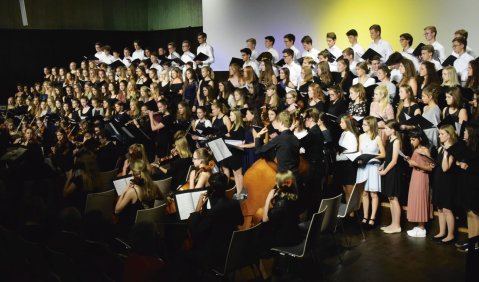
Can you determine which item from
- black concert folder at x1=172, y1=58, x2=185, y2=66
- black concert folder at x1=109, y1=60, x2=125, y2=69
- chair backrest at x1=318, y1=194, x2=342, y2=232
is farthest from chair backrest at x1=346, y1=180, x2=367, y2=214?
black concert folder at x1=109, y1=60, x2=125, y2=69

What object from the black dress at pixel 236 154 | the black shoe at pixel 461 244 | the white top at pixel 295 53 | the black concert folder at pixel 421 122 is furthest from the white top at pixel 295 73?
the black shoe at pixel 461 244

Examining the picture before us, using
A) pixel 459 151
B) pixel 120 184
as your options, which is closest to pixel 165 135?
pixel 120 184

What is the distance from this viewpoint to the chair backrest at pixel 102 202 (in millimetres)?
5320

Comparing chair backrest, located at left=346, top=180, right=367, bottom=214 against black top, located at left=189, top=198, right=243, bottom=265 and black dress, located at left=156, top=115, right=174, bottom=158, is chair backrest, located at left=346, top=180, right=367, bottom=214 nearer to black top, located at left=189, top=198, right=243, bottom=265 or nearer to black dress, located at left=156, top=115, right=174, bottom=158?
black top, located at left=189, top=198, right=243, bottom=265

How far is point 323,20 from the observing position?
414 inches

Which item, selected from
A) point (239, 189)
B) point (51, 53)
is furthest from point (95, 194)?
point (51, 53)

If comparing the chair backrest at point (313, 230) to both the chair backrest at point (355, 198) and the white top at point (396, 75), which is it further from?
the white top at point (396, 75)

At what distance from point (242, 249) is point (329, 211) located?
3.87 ft

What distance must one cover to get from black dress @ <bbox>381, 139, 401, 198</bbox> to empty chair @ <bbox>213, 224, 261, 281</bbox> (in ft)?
7.84

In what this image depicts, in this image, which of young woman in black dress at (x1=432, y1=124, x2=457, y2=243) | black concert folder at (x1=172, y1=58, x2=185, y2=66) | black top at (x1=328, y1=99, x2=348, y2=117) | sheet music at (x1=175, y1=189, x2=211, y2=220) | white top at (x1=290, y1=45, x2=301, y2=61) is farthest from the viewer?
black concert folder at (x1=172, y1=58, x2=185, y2=66)

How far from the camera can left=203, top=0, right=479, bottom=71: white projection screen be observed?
8.58m

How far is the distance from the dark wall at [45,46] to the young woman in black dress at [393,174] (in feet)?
31.3

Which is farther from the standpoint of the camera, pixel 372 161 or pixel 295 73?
pixel 295 73

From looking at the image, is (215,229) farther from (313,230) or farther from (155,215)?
(313,230)
